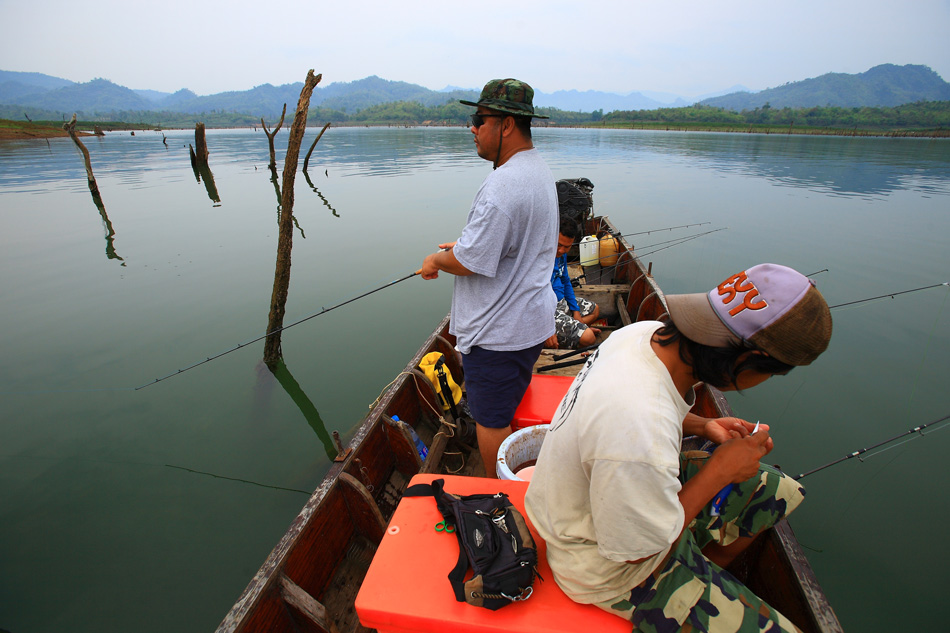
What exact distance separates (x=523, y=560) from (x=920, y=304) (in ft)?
33.9

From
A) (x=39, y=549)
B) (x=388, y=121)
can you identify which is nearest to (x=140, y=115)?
(x=388, y=121)

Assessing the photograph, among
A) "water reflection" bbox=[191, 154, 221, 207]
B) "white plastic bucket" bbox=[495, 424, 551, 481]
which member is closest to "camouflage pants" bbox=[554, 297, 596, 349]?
"white plastic bucket" bbox=[495, 424, 551, 481]

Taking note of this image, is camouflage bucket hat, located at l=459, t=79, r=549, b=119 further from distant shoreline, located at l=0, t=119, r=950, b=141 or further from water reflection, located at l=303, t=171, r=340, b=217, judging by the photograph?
distant shoreline, located at l=0, t=119, r=950, b=141

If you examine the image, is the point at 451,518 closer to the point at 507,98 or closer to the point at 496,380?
the point at 496,380

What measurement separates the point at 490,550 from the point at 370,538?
155 cm

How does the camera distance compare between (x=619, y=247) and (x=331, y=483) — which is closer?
(x=331, y=483)

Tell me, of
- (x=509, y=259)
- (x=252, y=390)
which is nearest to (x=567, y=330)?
(x=509, y=259)

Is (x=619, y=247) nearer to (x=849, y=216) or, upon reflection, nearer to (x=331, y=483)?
(x=331, y=483)

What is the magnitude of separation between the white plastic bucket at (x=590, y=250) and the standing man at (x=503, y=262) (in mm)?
5722

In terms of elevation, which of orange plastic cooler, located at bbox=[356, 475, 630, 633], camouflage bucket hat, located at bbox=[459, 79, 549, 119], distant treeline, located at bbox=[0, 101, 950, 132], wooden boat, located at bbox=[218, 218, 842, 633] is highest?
distant treeline, located at bbox=[0, 101, 950, 132]

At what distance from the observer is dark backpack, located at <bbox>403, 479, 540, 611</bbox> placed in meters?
1.47

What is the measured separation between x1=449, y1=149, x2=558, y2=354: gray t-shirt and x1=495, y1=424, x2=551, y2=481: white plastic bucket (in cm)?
68

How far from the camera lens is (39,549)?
12.0ft

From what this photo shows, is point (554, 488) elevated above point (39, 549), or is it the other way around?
point (554, 488)
